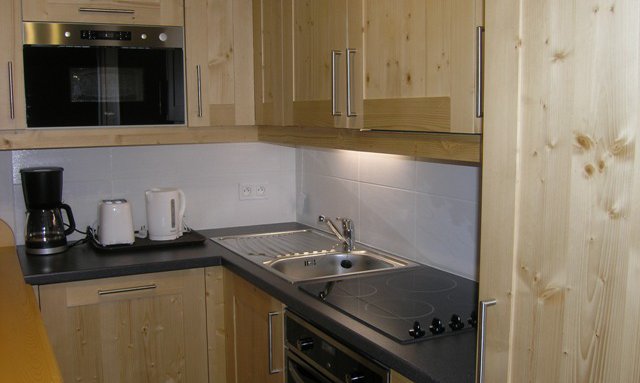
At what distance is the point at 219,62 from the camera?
9.84 feet

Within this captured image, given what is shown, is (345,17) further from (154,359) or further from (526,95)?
(154,359)

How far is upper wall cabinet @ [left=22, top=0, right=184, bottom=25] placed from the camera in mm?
2688

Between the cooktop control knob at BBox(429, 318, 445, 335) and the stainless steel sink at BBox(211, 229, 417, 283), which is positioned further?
the stainless steel sink at BBox(211, 229, 417, 283)

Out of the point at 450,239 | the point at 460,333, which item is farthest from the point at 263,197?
the point at 460,333

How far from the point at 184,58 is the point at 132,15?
26 centimetres

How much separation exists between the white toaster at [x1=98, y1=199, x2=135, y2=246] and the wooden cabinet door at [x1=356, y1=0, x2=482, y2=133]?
4.10ft

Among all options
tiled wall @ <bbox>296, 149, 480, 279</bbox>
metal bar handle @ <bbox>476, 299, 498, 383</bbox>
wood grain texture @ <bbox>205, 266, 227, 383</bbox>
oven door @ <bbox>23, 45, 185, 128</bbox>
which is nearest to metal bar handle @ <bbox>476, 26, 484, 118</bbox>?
metal bar handle @ <bbox>476, 299, 498, 383</bbox>

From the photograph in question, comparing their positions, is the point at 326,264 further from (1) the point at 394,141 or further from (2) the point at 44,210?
(2) the point at 44,210

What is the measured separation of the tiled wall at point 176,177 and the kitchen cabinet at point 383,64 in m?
0.76

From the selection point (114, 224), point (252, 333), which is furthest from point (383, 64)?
point (114, 224)

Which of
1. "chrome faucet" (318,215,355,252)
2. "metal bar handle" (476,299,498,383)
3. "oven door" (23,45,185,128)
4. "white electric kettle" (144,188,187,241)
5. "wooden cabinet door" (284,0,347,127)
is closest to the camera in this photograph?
"metal bar handle" (476,299,498,383)

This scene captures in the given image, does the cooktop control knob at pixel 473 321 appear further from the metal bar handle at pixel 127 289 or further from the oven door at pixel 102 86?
the oven door at pixel 102 86

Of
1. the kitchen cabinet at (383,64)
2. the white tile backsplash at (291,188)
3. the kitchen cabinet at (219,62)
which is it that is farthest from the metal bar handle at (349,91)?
the kitchen cabinet at (219,62)

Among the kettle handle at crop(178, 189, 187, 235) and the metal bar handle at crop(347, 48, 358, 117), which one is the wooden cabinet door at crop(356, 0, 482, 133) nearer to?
the metal bar handle at crop(347, 48, 358, 117)
